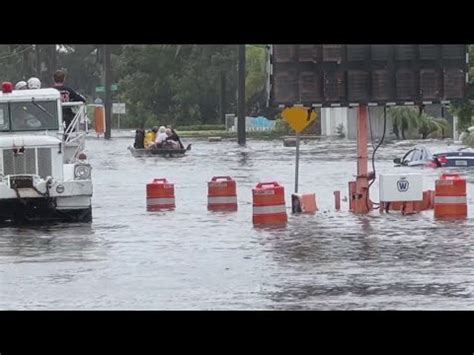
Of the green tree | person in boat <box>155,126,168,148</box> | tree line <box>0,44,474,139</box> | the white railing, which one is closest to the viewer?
the white railing

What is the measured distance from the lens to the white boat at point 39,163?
22.9m

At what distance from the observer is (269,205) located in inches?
899

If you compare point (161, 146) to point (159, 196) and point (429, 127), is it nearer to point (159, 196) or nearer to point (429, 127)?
point (429, 127)

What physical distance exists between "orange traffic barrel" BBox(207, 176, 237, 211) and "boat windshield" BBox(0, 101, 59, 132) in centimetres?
356

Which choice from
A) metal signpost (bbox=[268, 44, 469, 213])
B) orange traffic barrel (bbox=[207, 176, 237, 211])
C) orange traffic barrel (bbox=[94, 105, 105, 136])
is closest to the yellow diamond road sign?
metal signpost (bbox=[268, 44, 469, 213])

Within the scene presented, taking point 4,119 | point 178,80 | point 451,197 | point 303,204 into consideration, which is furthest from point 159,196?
point 178,80

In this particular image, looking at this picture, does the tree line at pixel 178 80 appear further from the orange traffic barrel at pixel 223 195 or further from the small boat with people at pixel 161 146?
the orange traffic barrel at pixel 223 195

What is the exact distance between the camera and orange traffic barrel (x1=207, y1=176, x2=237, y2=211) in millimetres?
26141

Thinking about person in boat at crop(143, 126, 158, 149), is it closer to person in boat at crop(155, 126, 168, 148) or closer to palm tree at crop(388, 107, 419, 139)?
person in boat at crop(155, 126, 168, 148)

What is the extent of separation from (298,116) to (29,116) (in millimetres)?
4712
